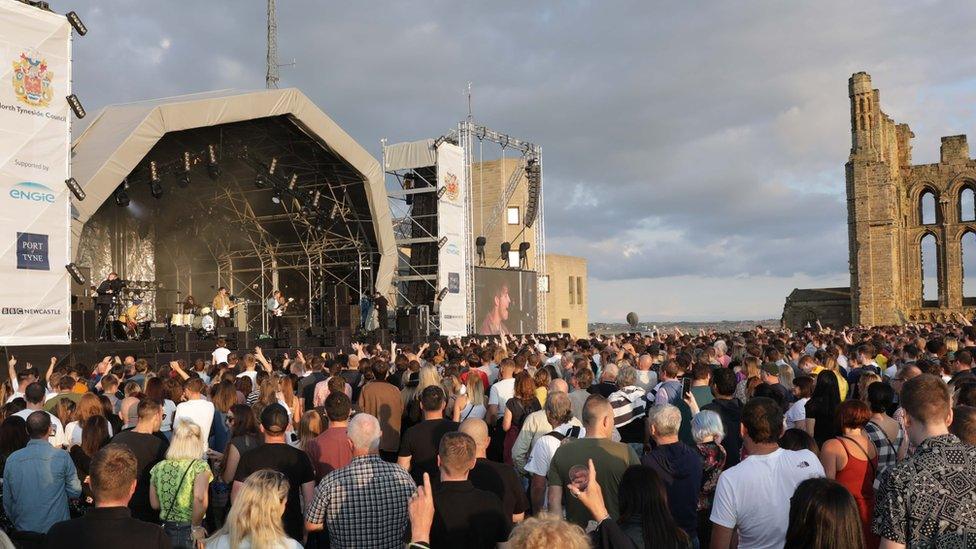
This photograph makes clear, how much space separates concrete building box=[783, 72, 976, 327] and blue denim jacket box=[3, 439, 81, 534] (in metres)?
42.3

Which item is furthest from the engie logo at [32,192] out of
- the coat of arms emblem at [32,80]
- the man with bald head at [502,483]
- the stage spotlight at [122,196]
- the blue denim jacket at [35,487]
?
the man with bald head at [502,483]

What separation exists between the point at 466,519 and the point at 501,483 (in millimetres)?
536

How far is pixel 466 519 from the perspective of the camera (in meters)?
3.73

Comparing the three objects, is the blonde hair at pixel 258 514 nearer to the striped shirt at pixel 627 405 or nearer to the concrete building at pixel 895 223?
the striped shirt at pixel 627 405

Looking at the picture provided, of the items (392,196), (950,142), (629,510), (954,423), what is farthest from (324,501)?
(950,142)

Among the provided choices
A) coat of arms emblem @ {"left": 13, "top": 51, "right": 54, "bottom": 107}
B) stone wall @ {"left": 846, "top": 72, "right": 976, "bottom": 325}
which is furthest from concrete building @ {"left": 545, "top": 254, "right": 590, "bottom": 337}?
coat of arms emblem @ {"left": 13, "top": 51, "right": 54, "bottom": 107}

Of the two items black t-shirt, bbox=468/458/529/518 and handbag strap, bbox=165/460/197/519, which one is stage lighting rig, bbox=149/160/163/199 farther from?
black t-shirt, bbox=468/458/529/518

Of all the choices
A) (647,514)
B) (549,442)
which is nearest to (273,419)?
(549,442)

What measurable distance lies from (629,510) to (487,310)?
2462cm

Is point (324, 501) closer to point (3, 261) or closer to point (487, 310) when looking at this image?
point (3, 261)

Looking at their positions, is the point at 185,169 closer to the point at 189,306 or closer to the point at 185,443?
the point at 189,306

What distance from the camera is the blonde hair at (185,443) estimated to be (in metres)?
4.62

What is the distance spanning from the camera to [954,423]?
3.42 meters

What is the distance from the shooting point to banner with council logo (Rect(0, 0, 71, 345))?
14.2 m
